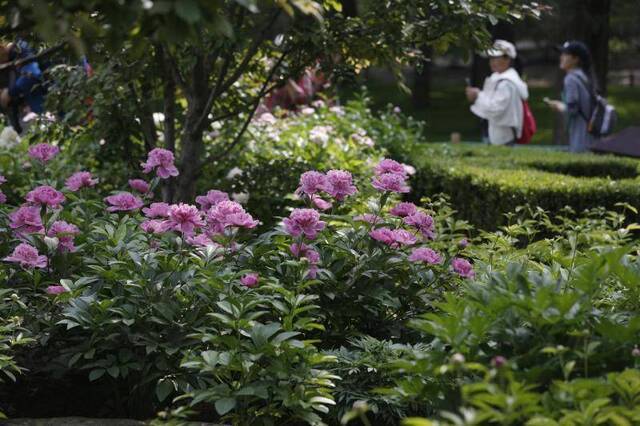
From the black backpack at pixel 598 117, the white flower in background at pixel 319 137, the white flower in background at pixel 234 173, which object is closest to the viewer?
the white flower in background at pixel 234 173

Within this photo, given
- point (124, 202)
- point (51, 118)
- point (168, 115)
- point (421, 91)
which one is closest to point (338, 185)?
point (124, 202)

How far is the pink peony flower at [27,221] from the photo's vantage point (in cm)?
360

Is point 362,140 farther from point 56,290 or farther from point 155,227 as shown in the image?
point 56,290

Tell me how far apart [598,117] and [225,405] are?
28.2 ft

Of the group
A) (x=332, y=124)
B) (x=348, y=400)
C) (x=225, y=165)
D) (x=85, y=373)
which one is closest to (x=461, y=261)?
(x=348, y=400)

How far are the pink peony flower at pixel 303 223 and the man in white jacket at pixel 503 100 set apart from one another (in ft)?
24.1

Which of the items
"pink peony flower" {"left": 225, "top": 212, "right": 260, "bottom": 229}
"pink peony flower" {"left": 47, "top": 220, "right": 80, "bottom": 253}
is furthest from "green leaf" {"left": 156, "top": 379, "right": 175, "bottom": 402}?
"pink peony flower" {"left": 47, "top": 220, "right": 80, "bottom": 253}

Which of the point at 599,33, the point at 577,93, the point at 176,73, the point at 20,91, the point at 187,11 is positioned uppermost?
the point at 599,33

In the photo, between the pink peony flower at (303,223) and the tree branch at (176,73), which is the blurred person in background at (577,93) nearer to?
the tree branch at (176,73)

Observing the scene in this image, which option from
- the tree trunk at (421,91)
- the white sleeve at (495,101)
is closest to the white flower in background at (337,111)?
the white sleeve at (495,101)

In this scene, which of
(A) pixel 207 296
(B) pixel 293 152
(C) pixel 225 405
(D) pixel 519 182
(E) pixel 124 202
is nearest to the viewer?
(C) pixel 225 405

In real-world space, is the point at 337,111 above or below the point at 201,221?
above

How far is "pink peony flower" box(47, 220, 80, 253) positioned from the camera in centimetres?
358

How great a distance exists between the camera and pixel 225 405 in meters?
2.79
